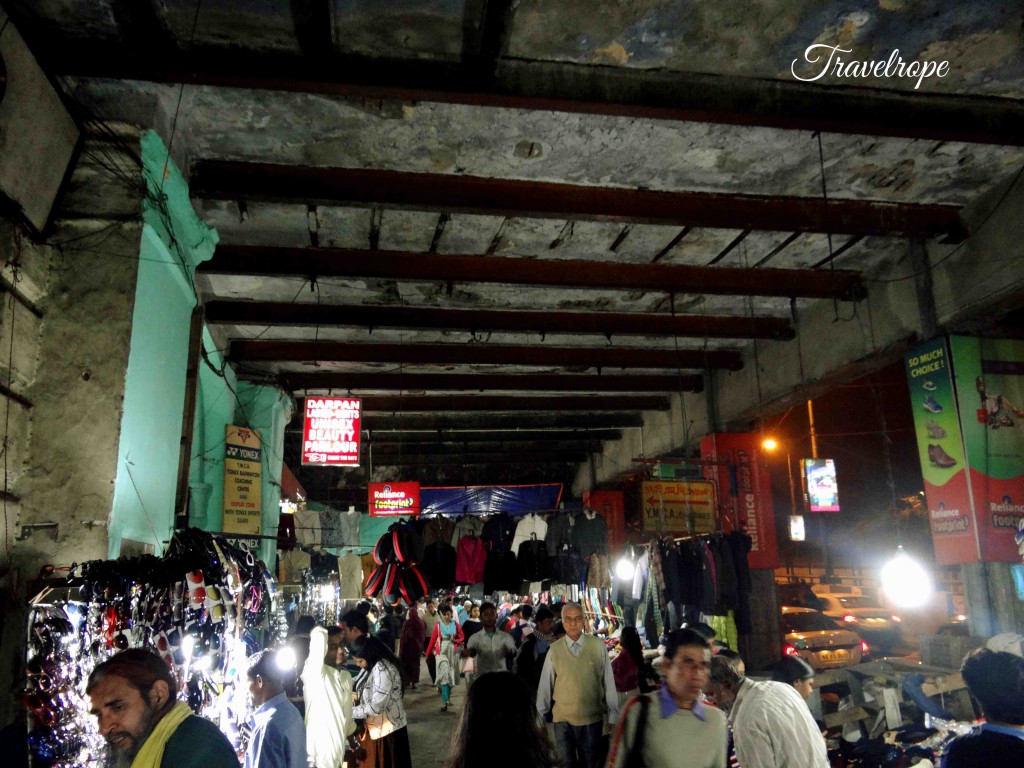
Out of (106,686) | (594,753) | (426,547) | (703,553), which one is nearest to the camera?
(106,686)

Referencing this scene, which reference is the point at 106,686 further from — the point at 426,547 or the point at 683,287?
the point at 426,547

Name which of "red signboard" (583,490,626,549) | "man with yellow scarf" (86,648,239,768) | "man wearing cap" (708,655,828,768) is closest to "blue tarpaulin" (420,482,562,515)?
"red signboard" (583,490,626,549)

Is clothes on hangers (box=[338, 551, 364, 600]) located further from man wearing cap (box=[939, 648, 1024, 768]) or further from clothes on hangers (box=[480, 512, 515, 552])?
man wearing cap (box=[939, 648, 1024, 768])

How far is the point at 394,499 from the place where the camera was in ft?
48.4

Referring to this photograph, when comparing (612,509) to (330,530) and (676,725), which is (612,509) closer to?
(330,530)

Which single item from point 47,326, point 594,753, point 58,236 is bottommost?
point 594,753

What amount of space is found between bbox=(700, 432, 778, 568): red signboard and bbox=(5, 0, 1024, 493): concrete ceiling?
2.05 meters

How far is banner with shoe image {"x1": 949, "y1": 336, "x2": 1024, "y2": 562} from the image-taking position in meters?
6.61

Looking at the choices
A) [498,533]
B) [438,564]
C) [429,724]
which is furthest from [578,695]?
[429,724]

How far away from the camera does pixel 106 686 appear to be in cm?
283

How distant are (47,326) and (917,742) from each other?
7304 millimetres

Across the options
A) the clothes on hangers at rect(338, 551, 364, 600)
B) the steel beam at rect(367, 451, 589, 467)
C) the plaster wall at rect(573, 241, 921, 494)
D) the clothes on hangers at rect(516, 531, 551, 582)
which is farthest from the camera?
the steel beam at rect(367, 451, 589, 467)

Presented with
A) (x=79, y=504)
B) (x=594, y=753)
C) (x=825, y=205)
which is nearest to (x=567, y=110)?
(x=825, y=205)

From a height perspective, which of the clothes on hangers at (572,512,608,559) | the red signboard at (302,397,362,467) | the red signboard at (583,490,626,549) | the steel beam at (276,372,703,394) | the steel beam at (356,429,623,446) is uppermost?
the steel beam at (276,372,703,394)
